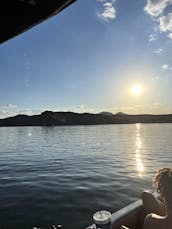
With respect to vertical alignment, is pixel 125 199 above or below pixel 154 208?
below

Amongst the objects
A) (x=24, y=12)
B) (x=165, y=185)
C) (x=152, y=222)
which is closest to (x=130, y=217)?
(x=152, y=222)

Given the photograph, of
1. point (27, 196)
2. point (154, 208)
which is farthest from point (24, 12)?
point (27, 196)

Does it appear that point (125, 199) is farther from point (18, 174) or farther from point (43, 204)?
point (18, 174)

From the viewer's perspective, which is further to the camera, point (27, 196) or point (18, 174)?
point (18, 174)

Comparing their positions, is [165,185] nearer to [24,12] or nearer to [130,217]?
[130,217]

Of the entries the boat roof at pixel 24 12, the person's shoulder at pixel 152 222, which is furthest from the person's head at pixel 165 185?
the boat roof at pixel 24 12

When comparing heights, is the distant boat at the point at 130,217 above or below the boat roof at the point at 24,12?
below

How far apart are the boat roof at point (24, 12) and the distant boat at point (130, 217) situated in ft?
13.7

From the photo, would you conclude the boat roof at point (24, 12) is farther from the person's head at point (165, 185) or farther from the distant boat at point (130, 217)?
the distant boat at point (130, 217)

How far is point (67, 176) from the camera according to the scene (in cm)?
1702

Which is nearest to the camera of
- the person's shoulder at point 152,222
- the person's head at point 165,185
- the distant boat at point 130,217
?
the person's head at point 165,185

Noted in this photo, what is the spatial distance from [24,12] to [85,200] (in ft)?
33.8

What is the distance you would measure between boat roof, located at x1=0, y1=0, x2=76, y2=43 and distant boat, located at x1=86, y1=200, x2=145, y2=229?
4172mm

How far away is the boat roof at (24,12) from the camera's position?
238 centimetres
